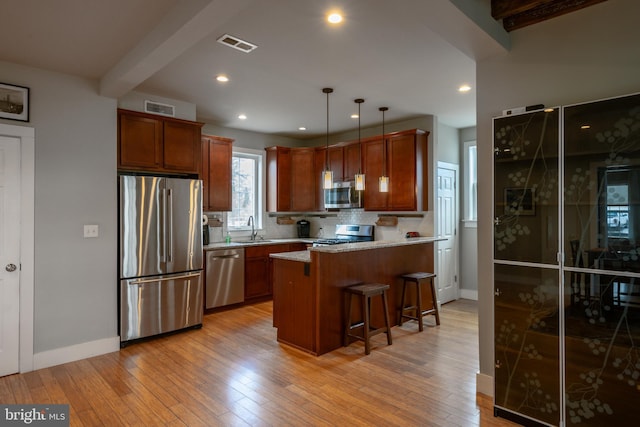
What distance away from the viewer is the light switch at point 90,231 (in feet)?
11.7

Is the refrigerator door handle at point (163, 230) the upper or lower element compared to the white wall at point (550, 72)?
lower

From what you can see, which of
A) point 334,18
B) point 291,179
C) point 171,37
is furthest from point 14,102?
point 291,179

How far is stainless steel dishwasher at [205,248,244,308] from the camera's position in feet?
16.3

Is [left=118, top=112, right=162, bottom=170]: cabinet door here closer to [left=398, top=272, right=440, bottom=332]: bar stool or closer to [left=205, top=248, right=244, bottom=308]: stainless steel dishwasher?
[left=205, top=248, right=244, bottom=308]: stainless steel dishwasher

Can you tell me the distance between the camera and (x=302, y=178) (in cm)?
638

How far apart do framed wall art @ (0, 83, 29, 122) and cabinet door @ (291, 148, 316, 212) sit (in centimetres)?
378

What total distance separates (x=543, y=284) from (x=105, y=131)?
399cm

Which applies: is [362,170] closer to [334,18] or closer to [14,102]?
[334,18]

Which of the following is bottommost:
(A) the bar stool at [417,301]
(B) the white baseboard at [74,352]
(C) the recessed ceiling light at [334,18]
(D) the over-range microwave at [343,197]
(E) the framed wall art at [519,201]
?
(B) the white baseboard at [74,352]

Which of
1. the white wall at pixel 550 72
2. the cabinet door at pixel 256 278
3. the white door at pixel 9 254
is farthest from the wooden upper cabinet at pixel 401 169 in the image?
the white door at pixel 9 254

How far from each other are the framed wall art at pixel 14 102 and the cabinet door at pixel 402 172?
164 inches

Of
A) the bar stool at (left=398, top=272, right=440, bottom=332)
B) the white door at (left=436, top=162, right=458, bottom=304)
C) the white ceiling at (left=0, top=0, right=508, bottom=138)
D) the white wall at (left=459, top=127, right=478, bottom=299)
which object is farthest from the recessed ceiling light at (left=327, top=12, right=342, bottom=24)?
the white wall at (left=459, top=127, right=478, bottom=299)

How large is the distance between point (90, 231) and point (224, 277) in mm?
1913

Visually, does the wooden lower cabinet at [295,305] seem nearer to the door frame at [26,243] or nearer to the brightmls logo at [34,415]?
the brightmls logo at [34,415]
